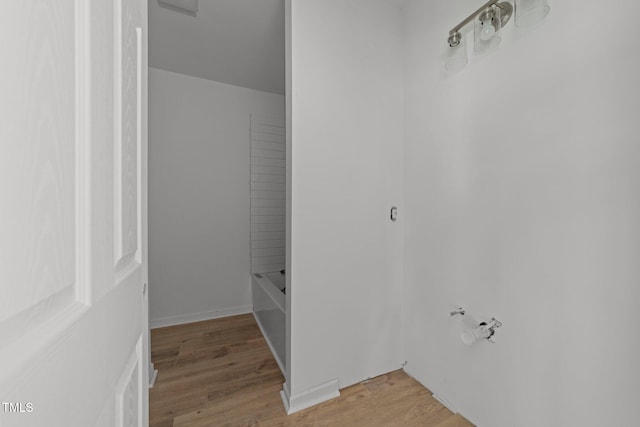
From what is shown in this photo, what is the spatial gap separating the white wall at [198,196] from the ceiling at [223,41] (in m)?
0.21

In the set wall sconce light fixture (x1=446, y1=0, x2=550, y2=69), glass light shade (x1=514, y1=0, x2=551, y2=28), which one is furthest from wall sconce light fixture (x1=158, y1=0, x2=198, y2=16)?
glass light shade (x1=514, y1=0, x2=551, y2=28)

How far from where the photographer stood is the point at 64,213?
31 cm

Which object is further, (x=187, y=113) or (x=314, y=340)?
(x=187, y=113)

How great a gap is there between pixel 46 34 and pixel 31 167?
0.16m

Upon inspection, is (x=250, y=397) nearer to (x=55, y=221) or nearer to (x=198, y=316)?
(x=198, y=316)

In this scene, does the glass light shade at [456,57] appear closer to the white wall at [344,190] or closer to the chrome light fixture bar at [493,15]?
the chrome light fixture bar at [493,15]

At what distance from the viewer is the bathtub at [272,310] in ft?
5.42

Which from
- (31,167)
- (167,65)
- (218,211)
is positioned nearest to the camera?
(31,167)

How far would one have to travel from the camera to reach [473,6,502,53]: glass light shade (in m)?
1.06

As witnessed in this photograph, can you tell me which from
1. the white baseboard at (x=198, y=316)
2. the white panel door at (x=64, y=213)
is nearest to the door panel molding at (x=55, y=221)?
the white panel door at (x=64, y=213)

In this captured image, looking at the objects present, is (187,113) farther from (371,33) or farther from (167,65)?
(371,33)

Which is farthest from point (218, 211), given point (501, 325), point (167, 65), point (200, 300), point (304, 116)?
point (501, 325)

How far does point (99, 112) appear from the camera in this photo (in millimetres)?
394

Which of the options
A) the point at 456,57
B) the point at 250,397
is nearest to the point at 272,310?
the point at 250,397
